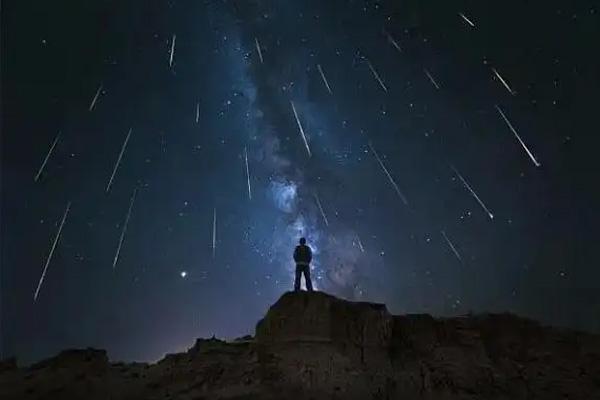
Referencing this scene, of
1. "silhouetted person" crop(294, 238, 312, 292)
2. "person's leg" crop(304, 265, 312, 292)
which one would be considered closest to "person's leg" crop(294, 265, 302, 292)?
"silhouetted person" crop(294, 238, 312, 292)

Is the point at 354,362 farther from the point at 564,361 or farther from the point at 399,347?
the point at 564,361

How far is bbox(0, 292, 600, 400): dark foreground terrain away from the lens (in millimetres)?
22156

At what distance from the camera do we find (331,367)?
74.1 feet

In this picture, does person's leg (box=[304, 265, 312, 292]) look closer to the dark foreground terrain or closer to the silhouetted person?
the silhouetted person

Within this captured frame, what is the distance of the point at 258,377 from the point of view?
2220 cm

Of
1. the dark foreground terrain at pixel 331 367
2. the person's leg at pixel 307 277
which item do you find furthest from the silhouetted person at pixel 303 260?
the dark foreground terrain at pixel 331 367

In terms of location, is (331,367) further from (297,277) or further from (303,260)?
(303,260)

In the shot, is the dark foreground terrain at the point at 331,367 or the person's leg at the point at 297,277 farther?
the person's leg at the point at 297,277

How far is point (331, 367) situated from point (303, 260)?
5079 millimetres

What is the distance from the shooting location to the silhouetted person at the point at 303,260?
25.1 meters

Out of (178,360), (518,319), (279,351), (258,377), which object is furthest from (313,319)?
(518,319)

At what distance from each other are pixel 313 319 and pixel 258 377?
11.6ft

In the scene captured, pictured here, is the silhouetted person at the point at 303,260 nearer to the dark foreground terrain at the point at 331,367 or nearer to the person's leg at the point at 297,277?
the person's leg at the point at 297,277

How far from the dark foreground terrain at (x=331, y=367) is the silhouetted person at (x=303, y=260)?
96 cm
